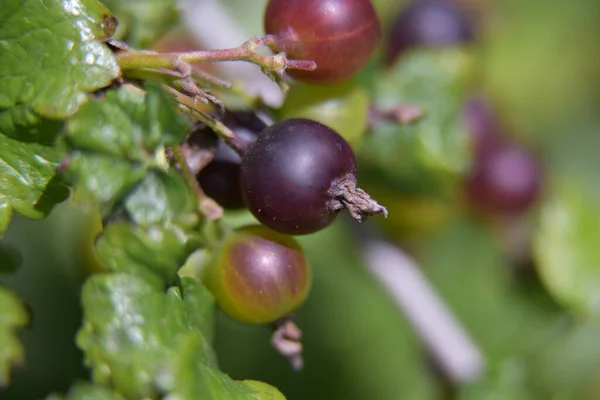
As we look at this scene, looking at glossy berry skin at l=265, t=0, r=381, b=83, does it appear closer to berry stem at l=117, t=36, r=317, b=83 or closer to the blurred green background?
berry stem at l=117, t=36, r=317, b=83

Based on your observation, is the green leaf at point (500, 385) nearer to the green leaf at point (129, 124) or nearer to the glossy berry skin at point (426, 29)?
the glossy berry skin at point (426, 29)

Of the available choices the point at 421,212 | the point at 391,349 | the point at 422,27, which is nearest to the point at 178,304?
the point at 421,212

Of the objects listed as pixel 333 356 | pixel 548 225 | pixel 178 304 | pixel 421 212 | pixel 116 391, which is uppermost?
pixel 548 225

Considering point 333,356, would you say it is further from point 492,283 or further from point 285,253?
point 285,253

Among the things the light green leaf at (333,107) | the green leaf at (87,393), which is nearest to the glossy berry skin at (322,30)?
the light green leaf at (333,107)

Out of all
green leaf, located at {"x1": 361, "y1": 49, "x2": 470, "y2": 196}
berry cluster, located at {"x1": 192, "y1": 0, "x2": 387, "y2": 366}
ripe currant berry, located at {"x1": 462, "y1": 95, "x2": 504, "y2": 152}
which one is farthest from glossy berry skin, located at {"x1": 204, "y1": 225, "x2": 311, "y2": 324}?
ripe currant berry, located at {"x1": 462, "y1": 95, "x2": 504, "y2": 152}

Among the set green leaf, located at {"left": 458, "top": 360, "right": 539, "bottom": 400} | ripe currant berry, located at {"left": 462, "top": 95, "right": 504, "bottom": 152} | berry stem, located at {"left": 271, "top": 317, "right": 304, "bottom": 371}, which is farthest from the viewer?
ripe currant berry, located at {"left": 462, "top": 95, "right": 504, "bottom": 152}

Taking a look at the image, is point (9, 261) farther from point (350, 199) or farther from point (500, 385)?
point (500, 385)
